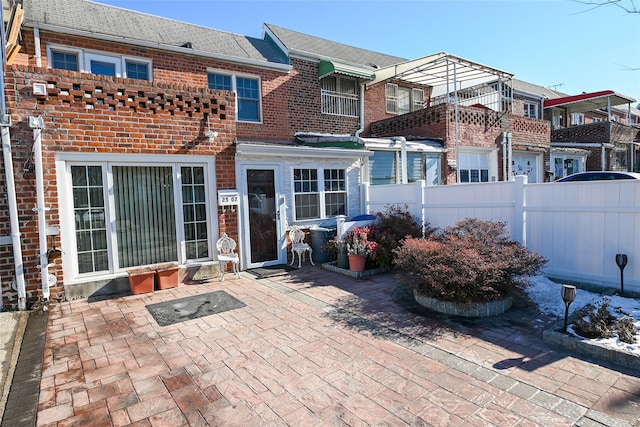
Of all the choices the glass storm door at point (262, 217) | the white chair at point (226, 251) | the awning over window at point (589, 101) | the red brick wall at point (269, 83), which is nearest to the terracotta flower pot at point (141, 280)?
the white chair at point (226, 251)

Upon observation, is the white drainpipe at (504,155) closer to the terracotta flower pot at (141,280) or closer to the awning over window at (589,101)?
the awning over window at (589,101)

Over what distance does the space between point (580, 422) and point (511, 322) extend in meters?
2.13

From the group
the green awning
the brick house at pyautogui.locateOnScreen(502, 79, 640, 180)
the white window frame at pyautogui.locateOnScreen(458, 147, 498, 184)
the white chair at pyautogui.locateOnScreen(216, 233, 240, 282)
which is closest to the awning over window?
the brick house at pyautogui.locateOnScreen(502, 79, 640, 180)

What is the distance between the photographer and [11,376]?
145 inches

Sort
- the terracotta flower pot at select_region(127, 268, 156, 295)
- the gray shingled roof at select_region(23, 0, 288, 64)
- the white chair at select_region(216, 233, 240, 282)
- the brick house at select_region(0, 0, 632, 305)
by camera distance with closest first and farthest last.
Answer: the brick house at select_region(0, 0, 632, 305)
the terracotta flower pot at select_region(127, 268, 156, 295)
the white chair at select_region(216, 233, 240, 282)
the gray shingled roof at select_region(23, 0, 288, 64)

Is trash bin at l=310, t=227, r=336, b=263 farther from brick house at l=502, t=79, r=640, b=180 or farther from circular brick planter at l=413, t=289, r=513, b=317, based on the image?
brick house at l=502, t=79, r=640, b=180

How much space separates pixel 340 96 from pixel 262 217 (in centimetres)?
659

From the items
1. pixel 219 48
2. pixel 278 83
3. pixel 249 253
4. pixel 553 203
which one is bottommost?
pixel 249 253

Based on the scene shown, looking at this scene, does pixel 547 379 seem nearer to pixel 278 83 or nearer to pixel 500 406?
pixel 500 406

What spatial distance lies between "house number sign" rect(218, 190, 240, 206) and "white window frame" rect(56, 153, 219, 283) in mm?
164

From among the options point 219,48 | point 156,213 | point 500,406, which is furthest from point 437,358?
point 219,48

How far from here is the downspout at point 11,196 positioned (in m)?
5.52

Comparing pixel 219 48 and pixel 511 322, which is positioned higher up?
pixel 219 48

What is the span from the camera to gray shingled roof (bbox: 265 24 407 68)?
1236 centimetres
